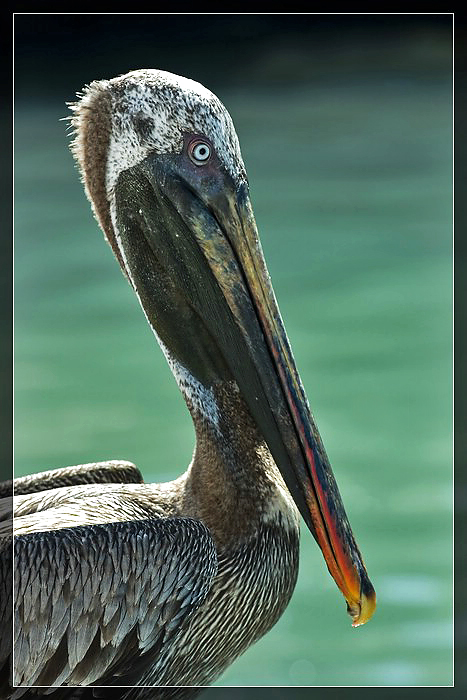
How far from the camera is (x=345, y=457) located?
273cm

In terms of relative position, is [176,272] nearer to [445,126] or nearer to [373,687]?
[445,126]

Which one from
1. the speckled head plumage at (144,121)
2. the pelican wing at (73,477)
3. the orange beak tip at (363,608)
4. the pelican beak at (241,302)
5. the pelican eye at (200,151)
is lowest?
the orange beak tip at (363,608)

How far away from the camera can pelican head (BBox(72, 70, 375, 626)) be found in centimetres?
245

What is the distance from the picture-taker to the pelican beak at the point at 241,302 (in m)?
2.47

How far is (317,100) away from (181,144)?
474mm

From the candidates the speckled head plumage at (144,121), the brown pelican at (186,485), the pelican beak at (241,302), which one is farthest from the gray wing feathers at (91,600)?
the speckled head plumage at (144,121)

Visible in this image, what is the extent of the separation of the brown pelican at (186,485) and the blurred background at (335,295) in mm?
170

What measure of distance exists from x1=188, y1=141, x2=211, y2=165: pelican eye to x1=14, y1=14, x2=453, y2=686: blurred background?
0.30 metres

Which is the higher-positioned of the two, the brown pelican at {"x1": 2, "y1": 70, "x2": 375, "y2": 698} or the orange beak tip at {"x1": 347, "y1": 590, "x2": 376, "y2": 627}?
the brown pelican at {"x1": 2, "y1": 70, "x2": 375, "y2": 698}

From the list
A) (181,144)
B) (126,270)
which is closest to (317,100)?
(181,144)

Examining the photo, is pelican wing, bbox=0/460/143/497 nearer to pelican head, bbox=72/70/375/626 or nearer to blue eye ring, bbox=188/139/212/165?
pelican head, bbox=72/70/375/626

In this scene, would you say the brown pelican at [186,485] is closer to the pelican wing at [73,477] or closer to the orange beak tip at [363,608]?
the orange beak tip at [363,608]

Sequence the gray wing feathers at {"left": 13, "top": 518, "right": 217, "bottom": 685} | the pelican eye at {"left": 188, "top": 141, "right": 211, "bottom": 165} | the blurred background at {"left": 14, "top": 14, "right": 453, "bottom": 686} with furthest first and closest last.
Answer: the blurred background at {"left": 14, "top": 14, "right": 453, "bottom": 686} → the pelican eye at {"left": 188, "top": 141, "right": 211, "bottom": 165} → the gray wing feathers at {"left": 13, "top": 518, "right": 217, "bottom": 685}

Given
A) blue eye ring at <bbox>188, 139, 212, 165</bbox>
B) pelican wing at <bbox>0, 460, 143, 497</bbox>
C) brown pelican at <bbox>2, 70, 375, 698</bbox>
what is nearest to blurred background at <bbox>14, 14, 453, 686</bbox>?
pelican wing at <bbox>0, 460, 143, 497</bbox>
